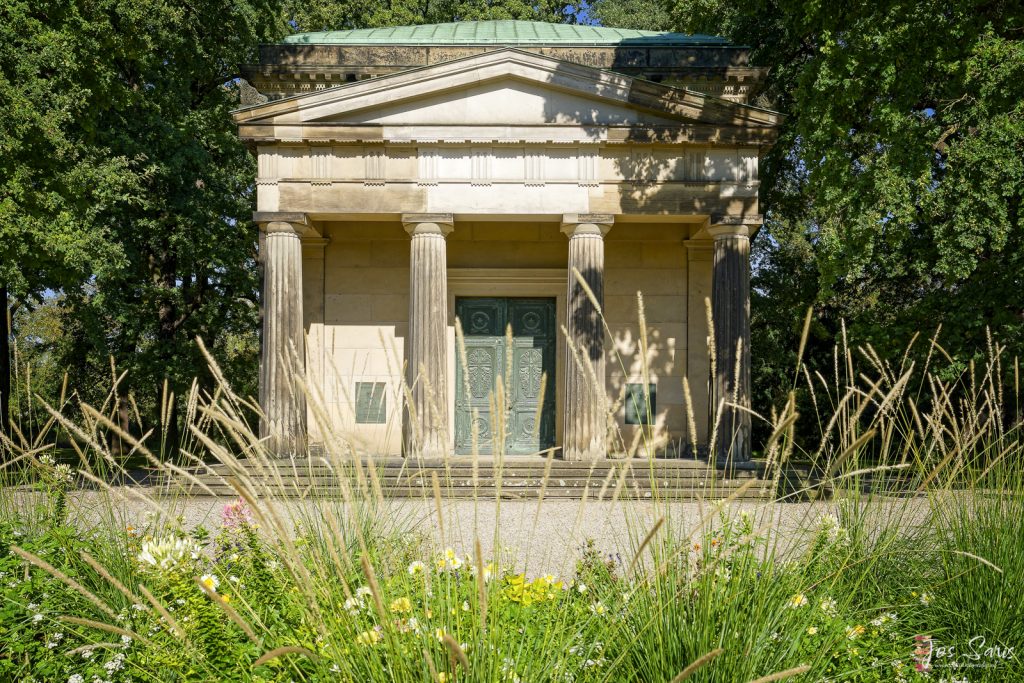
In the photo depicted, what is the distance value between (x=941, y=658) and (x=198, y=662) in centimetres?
356

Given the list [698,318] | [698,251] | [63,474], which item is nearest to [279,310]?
[698,318]

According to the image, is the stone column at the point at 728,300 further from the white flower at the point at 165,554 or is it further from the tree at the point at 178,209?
the tree at the point at 178,209

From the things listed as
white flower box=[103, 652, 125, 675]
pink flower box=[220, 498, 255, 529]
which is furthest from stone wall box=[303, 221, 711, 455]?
white flower box=[103, 652, 125, 675]

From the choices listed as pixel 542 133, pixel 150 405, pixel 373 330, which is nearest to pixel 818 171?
pixel 542 133

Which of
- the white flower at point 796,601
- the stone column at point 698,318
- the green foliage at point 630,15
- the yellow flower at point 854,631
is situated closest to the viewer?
the white flower at point 796,601

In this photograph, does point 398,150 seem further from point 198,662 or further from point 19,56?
point 198,662

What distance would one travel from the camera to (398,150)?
48.7 feet

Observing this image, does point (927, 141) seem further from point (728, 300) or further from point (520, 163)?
point (520, 163)

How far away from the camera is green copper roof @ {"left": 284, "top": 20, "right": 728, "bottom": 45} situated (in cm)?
1895

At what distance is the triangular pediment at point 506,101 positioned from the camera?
47.6 ft

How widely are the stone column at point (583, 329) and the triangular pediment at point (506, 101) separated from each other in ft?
A: 6.15

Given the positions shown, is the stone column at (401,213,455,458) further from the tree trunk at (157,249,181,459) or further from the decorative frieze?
the tree trunk at (157,249,181,459)

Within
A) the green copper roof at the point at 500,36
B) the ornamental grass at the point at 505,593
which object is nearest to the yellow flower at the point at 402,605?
the ornamental grass at the point at 505,593

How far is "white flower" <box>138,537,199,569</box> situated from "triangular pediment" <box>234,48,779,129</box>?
38.7 ft
